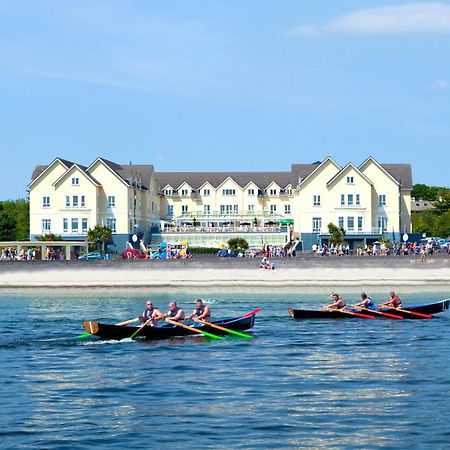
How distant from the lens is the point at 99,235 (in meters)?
89.8

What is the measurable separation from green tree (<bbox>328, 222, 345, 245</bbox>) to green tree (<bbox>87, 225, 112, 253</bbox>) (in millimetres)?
20585

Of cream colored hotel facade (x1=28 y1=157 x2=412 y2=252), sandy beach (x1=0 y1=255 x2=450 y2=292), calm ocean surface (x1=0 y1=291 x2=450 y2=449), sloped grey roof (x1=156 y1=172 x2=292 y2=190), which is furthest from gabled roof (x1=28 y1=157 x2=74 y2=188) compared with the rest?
calm ocean surface (x1=0 y1=291 x2=450 y2=449)

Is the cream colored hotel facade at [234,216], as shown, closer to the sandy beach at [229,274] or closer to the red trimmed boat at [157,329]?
the sandy beach at [229,274]

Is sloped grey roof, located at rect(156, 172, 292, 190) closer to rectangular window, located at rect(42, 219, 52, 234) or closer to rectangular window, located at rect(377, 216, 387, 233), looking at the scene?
rectangular window, located at rect(377, 216, 387, 233)

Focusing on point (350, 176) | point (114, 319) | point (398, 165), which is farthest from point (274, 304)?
point (398, 165)

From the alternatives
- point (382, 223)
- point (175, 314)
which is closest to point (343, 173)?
point (382, 223)

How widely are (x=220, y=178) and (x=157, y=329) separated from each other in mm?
76971

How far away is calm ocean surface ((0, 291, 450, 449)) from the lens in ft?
60.3

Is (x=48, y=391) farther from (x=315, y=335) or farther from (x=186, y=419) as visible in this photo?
(x=315, y=335)

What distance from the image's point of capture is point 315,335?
3434 centimetres

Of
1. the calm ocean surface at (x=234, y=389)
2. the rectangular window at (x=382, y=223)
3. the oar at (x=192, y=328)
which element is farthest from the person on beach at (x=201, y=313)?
the rectangular window at (x=382, y=223)

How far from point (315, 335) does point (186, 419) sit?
595 inches

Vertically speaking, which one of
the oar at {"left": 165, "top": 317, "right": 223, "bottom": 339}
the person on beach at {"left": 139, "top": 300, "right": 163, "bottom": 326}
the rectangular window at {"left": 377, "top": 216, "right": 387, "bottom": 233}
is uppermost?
the rectangular window at {"left": 377, "top": 216, "right": 387, "bottom": 233}

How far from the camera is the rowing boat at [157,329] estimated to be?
31.9m
